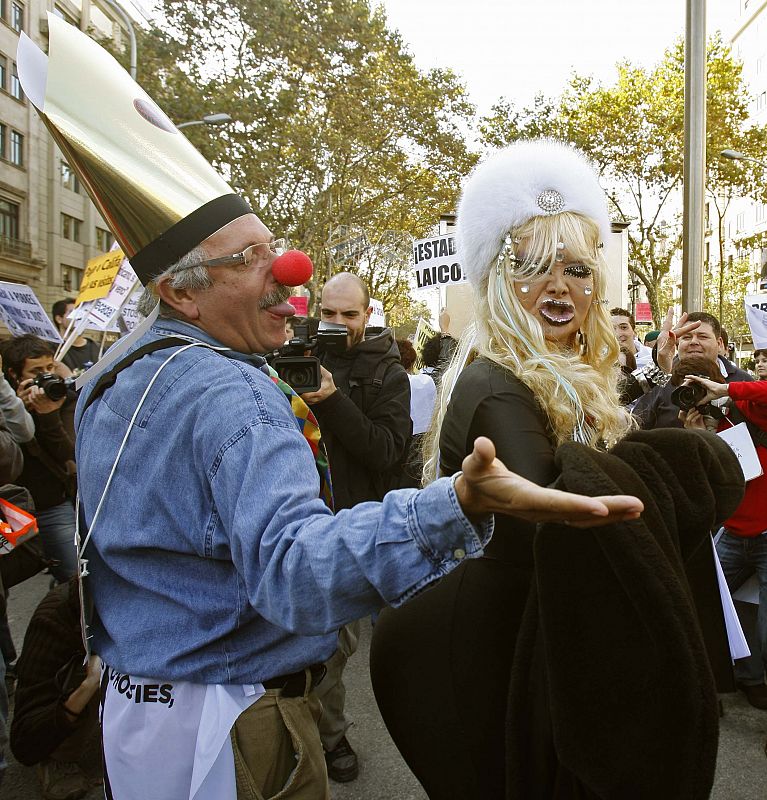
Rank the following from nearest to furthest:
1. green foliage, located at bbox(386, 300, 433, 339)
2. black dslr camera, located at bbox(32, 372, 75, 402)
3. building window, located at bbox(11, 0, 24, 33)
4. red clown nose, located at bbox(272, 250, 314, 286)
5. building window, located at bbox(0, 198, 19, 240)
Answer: red clown nose, located at bbox(272, 250, 314, 286) < black dslr camera, located at bbox(32, 372, 75, 402) < building window, located at bbox(11, 0, 24, 33) < building window, located at bbox(0, 198, 19, 240) < green foliage, located at bbox(386, 300, 433, 339)

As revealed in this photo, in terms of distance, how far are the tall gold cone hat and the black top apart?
62cm

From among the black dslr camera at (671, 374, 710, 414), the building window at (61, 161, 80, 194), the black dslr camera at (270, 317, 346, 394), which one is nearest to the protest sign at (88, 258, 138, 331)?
the black dslr camera at (270, 317, 346, 394)

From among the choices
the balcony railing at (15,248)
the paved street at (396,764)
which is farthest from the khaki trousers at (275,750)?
the balcony railing at (15,248)

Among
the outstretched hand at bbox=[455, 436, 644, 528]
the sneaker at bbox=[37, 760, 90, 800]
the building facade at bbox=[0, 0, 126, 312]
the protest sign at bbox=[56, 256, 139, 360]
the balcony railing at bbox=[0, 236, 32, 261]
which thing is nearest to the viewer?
the outstretched hand at bbox=[455, 436, 644, 528]

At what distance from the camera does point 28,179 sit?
97.6 ft

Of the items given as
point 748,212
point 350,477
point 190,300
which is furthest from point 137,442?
point 748,212

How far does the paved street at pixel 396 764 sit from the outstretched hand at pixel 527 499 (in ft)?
8.37

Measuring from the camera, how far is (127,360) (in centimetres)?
146

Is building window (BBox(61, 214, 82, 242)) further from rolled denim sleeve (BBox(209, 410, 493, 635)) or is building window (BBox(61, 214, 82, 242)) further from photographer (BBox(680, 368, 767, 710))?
rolled denim sleeve (BBox(209, 410, 493, 635))

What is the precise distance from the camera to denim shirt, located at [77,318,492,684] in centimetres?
103

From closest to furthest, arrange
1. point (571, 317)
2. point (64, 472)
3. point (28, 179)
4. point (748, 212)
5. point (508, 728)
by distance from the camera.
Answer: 1. point (508, 728)
2. point (571, 317)
3. point (64, 472)
4. point (28, 179)
5. point (748, 212)

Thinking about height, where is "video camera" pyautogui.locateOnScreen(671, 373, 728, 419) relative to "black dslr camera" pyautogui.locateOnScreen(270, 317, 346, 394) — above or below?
below

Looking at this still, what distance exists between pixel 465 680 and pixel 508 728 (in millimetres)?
159

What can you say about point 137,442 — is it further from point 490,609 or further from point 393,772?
point 393,772
